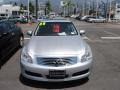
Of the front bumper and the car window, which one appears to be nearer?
the front bumper

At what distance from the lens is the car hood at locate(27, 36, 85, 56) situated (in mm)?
7242

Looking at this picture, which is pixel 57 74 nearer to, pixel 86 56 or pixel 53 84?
pixel 53 84

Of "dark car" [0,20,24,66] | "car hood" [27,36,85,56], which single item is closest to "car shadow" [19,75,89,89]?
"car hood" [27,36,85,56]

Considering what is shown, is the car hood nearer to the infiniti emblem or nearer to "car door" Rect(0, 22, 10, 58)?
the infiniti emblem

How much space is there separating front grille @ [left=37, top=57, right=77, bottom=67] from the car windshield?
2.06 m

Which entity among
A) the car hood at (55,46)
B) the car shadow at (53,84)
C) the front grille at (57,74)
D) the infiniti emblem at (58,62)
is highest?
the car hood at (55,46)

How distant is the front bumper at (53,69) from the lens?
693cm

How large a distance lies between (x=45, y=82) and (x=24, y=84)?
521 millimetres

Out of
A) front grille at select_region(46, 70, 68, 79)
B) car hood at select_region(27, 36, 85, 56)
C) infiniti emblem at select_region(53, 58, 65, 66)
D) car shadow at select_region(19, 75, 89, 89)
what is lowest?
car shadow at select_region(19, 75, 89, 89)

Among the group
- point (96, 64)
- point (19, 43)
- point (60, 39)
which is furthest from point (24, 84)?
point (19, 43)

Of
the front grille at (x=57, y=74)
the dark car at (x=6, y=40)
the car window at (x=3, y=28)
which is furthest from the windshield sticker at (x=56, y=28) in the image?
the front grille at (x=57, y=74)

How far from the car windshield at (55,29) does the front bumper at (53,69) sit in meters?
2.03

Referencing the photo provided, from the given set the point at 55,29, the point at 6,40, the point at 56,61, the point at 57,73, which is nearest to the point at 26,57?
the point at 56,61

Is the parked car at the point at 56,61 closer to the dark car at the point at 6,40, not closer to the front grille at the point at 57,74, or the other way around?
the front grille at the point at 57,74
